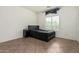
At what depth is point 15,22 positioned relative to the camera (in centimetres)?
291

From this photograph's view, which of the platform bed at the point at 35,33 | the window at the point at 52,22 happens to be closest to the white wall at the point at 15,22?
the platform bed at the point at 35,33

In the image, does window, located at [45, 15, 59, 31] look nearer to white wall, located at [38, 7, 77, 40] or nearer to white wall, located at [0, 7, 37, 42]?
white wall, located at [38, 7, 77, 40]

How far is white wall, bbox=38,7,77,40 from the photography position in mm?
2835

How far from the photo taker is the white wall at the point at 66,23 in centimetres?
284

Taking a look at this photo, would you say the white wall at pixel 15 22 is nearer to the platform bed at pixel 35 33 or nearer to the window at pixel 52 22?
the platform bed at pixel 35 33

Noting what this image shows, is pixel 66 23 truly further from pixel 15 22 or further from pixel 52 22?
pixel 15 22

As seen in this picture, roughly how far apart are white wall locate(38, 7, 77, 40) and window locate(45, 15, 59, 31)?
164 mm

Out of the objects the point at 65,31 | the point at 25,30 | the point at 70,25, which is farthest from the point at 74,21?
the point at 25,30

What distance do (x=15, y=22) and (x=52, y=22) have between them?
1431mm

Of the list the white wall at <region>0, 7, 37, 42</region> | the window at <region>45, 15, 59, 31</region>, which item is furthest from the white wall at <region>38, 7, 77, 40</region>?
the white wall at <region>0, 7, 37, 42</region>

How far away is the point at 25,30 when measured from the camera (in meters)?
2.90

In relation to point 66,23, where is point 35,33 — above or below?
below

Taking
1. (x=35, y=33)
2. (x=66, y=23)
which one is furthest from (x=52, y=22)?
(x=35, y=33)
